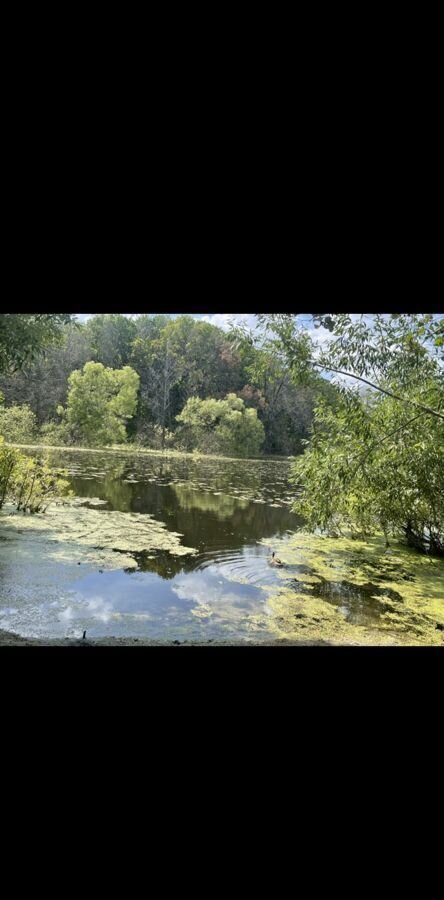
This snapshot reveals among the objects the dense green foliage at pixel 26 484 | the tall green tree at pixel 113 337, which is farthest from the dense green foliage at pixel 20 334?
the tall green tree at pixel 113 337

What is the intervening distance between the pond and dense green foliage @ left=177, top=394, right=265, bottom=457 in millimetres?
8560

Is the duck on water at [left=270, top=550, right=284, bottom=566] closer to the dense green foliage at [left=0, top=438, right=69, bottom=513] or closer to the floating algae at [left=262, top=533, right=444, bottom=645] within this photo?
the floating algae at [left=262, top=533, right=444, bottom=645]

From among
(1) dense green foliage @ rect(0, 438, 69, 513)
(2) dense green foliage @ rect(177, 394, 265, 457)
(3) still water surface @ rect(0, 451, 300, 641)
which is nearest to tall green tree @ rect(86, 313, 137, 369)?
(2) dense green foliage @ rect(177, 394, 265, 457)

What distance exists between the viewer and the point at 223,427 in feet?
56.6

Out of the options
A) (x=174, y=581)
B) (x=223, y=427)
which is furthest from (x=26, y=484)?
(x=223, y=427)

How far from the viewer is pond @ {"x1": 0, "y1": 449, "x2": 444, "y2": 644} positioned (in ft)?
13.2

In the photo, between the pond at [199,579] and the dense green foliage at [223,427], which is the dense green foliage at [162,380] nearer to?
the dense green foliage at [223,427]

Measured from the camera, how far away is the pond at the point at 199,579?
404 centimetres

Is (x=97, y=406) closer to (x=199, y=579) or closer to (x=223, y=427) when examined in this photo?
(x=223, y=427)

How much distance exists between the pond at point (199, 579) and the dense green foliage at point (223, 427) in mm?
8560
